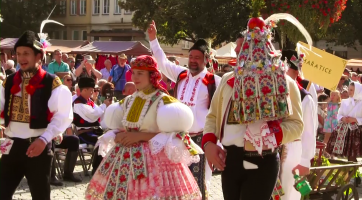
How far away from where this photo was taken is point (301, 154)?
529cm

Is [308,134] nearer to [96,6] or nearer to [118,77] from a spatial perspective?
[118,77]

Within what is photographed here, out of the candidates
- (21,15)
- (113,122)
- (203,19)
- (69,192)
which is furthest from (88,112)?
(21,15)

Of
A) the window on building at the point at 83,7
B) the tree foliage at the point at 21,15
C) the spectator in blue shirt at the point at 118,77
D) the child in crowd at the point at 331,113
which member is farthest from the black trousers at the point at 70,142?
the window on building at the point at 83,7

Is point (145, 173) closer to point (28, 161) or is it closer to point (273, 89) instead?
point (28, 161)

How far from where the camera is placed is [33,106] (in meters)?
5.32

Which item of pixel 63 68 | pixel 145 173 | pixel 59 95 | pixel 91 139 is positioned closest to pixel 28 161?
pixel 59 95

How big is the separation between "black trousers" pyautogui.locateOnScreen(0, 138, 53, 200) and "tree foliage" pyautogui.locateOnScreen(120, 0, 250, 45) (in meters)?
25.4

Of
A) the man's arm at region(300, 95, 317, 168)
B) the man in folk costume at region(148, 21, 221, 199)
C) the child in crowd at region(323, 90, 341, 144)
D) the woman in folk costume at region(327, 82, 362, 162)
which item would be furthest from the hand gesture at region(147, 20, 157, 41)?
the child in crowd at region(323, 90, 341, 144)

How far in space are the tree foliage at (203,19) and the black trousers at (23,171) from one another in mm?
25361

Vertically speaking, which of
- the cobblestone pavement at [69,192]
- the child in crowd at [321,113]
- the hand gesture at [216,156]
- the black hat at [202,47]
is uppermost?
the black hat at [202,47]

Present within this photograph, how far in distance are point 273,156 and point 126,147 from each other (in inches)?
66.2

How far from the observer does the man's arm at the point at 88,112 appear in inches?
387

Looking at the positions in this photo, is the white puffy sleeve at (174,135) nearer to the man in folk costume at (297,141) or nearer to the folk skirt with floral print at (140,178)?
the folk skirt with floral print at (140,178)

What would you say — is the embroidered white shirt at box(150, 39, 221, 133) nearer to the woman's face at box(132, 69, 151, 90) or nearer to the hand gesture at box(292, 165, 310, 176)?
the woman's face at box(132, 69, 151, 90)
